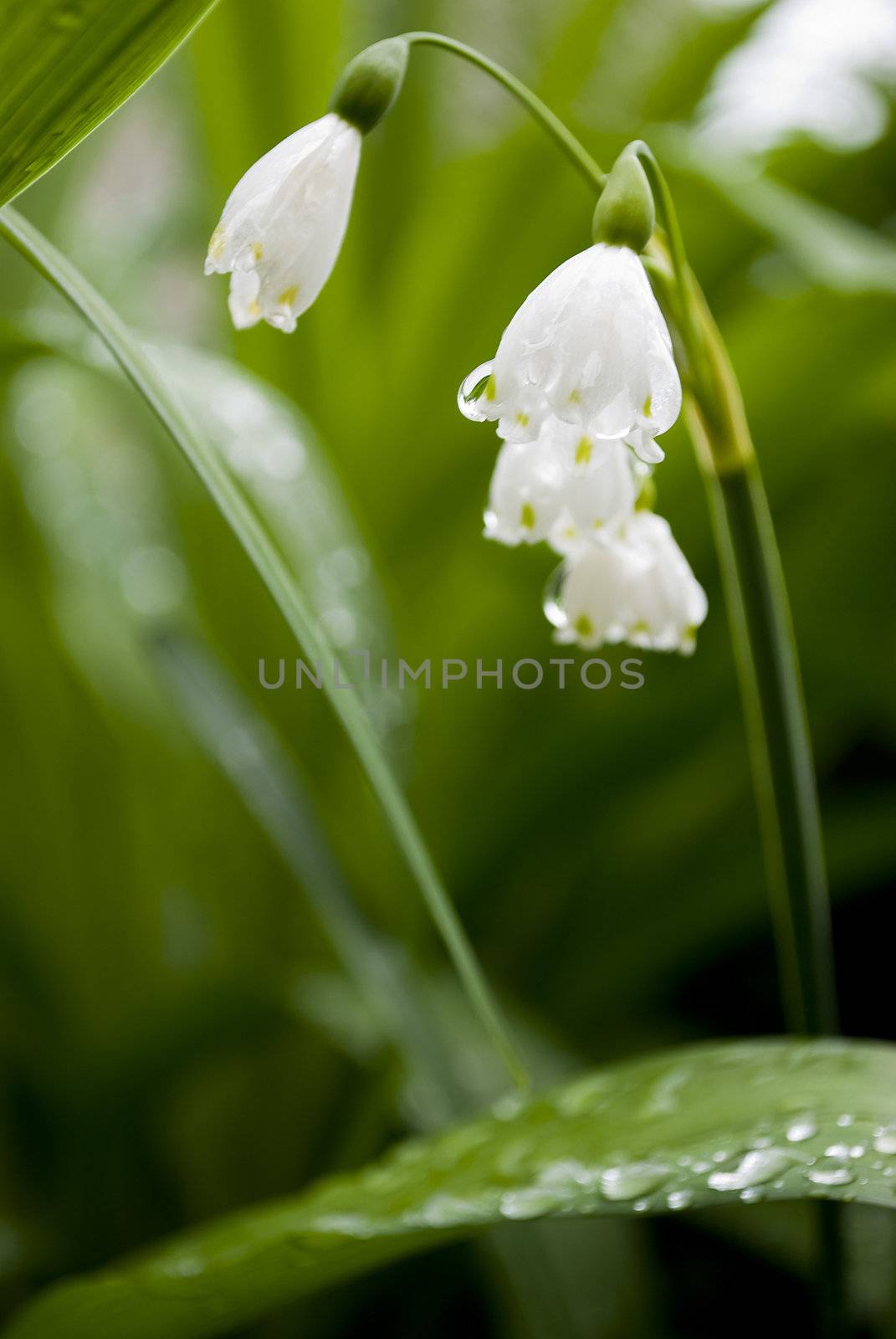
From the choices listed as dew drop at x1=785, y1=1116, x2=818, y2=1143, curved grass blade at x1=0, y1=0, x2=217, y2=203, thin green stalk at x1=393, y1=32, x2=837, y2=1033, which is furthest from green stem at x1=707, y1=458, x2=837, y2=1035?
curved grass blade at x1=0, y1=0, x2=217, y2=203

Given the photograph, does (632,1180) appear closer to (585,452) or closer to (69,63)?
(585,452)

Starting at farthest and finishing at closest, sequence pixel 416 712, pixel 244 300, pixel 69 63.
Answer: pixel 416 712 → pixel 244 300 → pixel 69 63

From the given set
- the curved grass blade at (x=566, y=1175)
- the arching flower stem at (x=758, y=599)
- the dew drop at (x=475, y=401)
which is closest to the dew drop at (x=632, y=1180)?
the curved grass blade at (x=566, y=1175)

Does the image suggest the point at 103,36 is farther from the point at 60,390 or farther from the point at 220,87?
the point at 60,390

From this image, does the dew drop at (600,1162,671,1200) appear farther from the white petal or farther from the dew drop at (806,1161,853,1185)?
the white petal

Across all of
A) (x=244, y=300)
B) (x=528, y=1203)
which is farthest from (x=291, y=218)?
(x=528, y=1203)

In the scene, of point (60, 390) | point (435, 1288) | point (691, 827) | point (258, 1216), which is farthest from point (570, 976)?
point (60, 390)

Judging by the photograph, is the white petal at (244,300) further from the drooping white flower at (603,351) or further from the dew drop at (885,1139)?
the dew drop at (885,1139)
